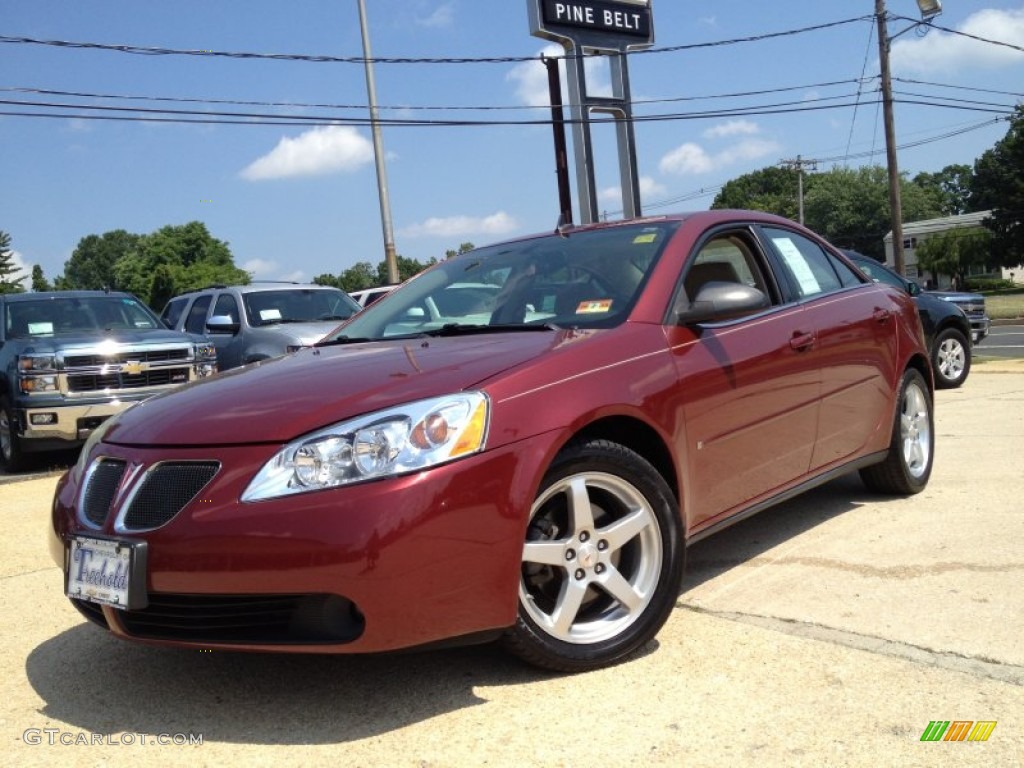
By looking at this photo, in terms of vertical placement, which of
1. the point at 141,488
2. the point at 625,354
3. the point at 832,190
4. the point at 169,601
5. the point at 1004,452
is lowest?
the point at 1004,452

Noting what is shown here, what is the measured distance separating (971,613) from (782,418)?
102 cm

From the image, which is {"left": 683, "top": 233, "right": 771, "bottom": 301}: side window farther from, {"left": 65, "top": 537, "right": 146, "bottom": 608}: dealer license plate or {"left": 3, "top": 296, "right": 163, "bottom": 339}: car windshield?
{"left": 3, "top": 296, "right": 163, "bottom": 339}: car windshield

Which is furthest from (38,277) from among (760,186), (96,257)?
(760,186)

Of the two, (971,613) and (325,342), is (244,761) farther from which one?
(971,613)

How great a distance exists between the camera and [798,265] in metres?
4.46

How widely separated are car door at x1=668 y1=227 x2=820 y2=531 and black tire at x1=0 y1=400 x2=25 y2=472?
6902 millimetres

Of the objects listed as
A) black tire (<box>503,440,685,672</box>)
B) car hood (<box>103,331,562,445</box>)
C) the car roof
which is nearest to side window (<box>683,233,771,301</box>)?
car hood (<box>103,331,562,445</box>)

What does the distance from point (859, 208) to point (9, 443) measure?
8366cm

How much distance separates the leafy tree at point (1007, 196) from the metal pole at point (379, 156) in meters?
43.7

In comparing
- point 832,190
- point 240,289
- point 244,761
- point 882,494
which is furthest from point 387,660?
point 832,190

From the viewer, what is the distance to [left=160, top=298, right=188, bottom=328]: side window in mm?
12508

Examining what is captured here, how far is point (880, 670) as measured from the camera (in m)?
→ 2.81

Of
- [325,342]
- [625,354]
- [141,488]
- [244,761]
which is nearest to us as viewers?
[244,761]

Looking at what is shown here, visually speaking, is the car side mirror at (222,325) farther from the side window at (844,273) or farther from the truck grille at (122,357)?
the side window at (844,273)
